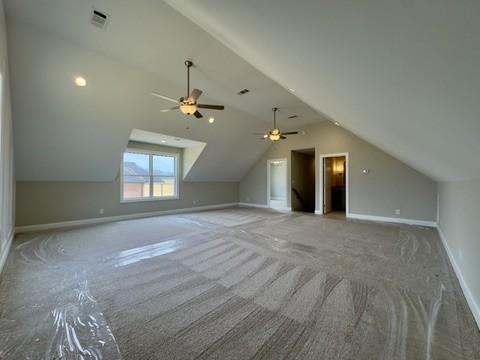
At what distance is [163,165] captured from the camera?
23.9 ft

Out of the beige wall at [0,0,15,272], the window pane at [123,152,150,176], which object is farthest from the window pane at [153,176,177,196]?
the beige wall at [0,0,15,272]

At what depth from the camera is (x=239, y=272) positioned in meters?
2.60

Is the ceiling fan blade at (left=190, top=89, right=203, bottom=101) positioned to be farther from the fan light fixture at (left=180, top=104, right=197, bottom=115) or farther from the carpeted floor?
the carpeted floor

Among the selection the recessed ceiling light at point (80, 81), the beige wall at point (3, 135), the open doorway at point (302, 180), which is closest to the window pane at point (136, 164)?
the recessed ceiling light at point (80, 81)

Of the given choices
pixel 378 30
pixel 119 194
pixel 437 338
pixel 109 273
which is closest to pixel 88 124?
pixel 119 194

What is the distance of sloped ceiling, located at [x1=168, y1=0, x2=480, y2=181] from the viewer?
61cm

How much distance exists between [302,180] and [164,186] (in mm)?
5514

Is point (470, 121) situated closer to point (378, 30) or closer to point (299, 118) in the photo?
point (378, 30)

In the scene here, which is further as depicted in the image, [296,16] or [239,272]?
[239,272]

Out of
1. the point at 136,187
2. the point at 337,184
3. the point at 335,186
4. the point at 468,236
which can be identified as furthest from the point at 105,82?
the point at 337,184

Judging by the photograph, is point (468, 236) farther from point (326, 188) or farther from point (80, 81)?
point (80, 81)

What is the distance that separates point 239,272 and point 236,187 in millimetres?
6908

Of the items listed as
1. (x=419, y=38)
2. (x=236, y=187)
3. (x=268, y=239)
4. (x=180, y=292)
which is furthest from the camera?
(x=236, y=187)

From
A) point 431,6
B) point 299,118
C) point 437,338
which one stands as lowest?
point 437,338
